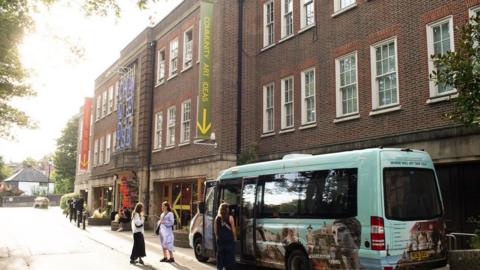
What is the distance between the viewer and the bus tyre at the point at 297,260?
1011 centimetres

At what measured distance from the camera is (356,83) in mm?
15336

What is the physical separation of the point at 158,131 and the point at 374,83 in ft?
47.9

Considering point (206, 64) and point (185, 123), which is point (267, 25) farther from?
point (185, 123)

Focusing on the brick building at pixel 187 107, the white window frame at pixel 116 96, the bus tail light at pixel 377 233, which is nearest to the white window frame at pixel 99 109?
the white window frame at pixel 116 96

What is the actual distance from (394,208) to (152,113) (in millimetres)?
20366

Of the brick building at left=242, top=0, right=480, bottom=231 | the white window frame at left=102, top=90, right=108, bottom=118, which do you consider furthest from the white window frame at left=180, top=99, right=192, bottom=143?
the white window frame at left=102, top=90, right=108, bottom=118

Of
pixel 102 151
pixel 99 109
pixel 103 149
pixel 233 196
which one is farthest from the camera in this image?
pixel 99 109

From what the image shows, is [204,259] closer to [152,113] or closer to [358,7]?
[358,7]

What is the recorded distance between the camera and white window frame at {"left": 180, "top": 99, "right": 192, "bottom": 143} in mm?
23094

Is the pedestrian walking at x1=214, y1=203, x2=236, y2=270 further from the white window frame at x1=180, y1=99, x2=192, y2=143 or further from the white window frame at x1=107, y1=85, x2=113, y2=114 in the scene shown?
the white window frame at x1=107, y1=85, x2=113, y2=114

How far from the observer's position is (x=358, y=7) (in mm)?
15680

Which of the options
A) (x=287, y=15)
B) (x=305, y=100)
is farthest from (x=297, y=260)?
(x=287, y=15)

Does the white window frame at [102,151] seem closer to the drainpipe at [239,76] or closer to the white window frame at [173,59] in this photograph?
the white window frame at [173,59]

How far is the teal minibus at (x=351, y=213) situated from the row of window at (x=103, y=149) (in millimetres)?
24984
